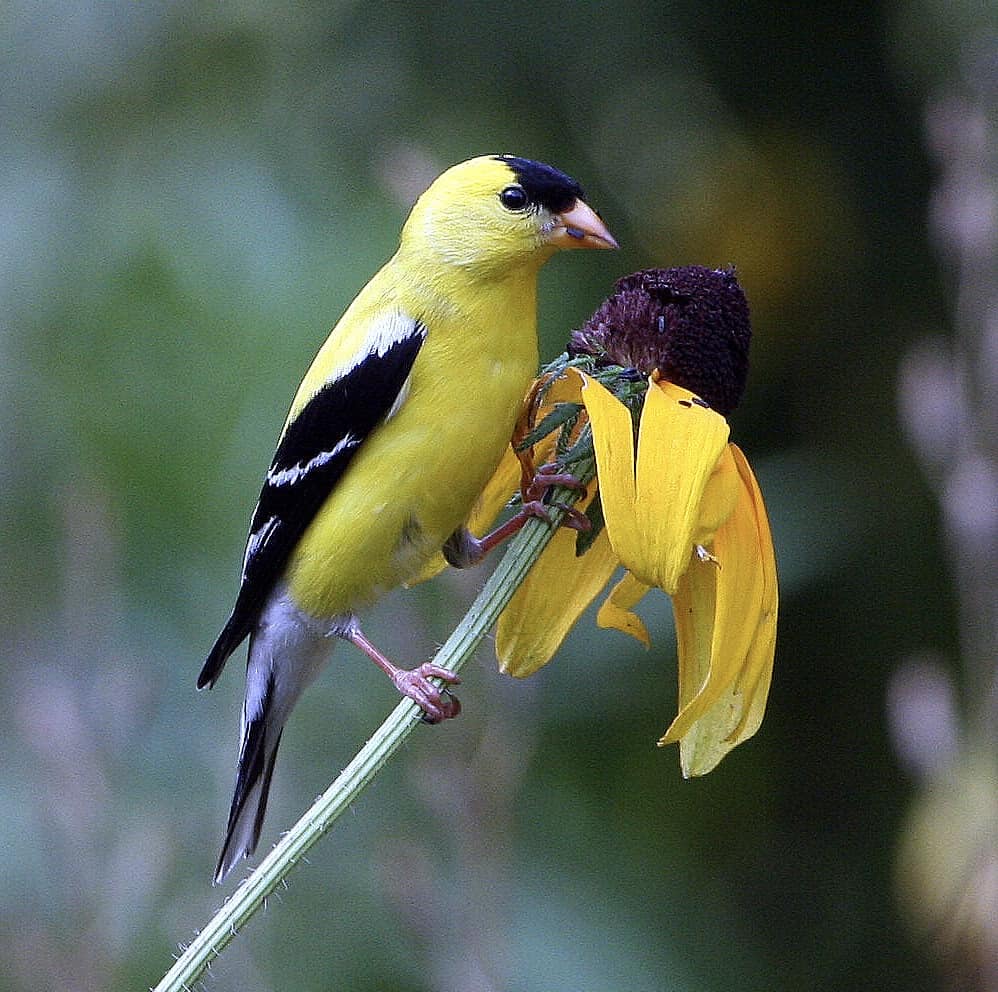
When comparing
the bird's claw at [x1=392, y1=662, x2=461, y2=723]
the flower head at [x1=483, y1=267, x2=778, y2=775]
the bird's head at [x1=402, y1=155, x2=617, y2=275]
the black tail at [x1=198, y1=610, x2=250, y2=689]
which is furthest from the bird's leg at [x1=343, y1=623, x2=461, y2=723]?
the bird's head at [x1=402, y1=155, x2=617, y2=275]

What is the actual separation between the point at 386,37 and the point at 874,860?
2417mm

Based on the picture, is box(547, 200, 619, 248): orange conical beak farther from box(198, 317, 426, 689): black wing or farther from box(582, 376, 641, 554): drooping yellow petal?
box(582, 376, 641, 554): drooping yellow petal

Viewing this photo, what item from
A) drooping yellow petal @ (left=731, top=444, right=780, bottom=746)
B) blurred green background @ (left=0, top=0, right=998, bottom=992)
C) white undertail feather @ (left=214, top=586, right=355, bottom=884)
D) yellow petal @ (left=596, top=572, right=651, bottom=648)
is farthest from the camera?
blurred green background @ (left=0, top=0, right=998, bottom=992)

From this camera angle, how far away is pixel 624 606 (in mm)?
1962

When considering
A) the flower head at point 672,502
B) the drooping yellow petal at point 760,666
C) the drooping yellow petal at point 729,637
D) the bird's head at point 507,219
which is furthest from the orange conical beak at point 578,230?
the drooping yellow petal at point 760,666

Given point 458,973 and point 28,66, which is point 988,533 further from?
point 28,66

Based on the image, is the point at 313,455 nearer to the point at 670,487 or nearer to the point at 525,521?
the point at 525,521

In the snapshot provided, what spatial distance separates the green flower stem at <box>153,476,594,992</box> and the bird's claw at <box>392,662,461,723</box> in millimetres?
65

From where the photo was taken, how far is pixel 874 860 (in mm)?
3607

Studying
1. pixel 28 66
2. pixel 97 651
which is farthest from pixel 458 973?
pixel 28 66

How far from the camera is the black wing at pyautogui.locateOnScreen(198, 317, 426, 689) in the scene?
7.36 feet

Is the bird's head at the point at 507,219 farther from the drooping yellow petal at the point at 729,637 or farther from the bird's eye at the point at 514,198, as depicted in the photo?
the drooping yellow petal at the point at 729,637

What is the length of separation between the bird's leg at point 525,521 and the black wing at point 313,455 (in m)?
0.24

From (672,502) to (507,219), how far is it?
2.26ft
